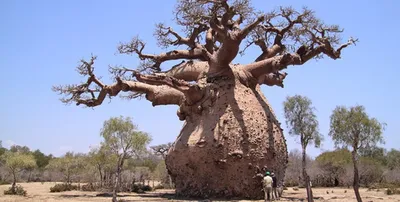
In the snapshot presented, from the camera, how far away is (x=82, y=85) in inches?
499

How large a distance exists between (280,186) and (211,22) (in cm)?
470

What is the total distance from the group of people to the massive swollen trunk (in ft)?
1.05

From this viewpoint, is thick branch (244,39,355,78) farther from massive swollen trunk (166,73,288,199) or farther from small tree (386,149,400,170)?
small tree (386,149,400,170)

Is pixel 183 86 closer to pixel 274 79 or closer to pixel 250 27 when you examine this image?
pixel 250 27

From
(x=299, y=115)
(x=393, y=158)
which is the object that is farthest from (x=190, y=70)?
(x=393, y=158)

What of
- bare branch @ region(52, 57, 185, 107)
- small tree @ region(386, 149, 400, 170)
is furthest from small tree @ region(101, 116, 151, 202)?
small tree @ region(386, 149, 400, 170)

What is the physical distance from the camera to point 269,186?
952 cm

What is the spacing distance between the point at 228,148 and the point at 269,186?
135cm

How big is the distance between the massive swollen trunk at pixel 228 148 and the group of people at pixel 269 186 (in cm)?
32

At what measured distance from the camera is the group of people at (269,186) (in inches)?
374

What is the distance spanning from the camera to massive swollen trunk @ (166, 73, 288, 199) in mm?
10156

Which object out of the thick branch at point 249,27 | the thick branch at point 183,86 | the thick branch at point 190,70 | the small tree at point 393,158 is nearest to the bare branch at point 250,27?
the thick branch at point 249,27

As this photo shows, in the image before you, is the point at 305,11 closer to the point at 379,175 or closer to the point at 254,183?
the point at 254,183

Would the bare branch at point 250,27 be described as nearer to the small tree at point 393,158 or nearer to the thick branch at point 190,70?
the thick branch at point 190,70
